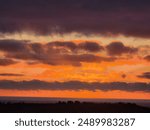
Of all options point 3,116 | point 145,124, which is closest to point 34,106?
point 3,116

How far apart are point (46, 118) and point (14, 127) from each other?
1073mm

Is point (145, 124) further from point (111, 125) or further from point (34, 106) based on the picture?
point (34, 106)

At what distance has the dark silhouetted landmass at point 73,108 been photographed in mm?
33406

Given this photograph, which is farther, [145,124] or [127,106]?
[127,106]

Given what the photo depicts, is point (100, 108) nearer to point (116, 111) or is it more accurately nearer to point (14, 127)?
point (116, 111)

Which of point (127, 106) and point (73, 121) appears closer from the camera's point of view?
point (73, 121)

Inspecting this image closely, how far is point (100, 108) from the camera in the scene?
33.9 metres

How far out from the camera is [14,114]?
32281mm

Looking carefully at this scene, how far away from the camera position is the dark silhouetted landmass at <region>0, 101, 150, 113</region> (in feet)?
110

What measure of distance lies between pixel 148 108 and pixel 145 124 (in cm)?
253

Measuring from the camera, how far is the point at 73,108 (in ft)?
111

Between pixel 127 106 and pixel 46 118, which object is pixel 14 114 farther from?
pixel 127 106

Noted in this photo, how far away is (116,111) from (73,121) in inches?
97.3

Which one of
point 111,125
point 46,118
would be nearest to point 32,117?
point 46,118
